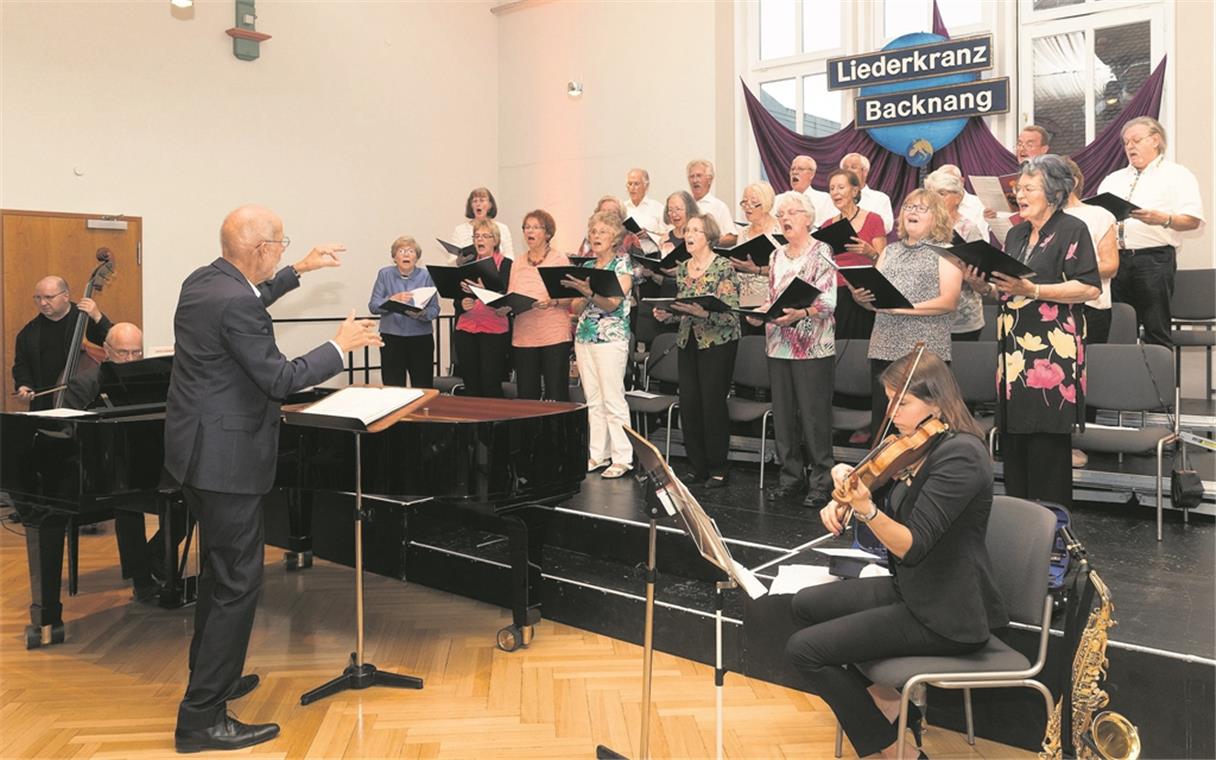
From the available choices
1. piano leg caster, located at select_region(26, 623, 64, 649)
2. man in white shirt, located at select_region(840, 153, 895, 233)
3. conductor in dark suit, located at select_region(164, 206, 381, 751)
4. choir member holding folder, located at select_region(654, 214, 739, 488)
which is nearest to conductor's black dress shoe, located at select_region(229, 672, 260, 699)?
conductor in dark suit, located at select_region(164, 206, 381, 751)

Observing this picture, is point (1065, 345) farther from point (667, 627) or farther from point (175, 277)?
point (175, 277)

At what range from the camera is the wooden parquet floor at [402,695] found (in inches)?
128

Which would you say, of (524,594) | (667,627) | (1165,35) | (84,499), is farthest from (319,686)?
(1165,35)

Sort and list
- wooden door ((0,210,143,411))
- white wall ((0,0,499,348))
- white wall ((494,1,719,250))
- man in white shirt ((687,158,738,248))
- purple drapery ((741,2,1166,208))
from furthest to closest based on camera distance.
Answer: white wall ((494,1,719,250))
white wall ((0,0,499,348))
wooden door ((0,210,143,411))
purple drapery ((741,2,1166,208))
man in white shirt ((687,158,738,248))

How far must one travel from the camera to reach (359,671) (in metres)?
3.76

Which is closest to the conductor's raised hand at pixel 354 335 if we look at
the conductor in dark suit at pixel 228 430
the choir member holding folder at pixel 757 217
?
the conductor in dark suit at pixel 228 430

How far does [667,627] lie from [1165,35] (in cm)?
624

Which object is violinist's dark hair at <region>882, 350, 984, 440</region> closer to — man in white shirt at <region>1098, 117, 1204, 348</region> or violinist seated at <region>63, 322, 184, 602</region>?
man in white shirt at <region>1098, 117, 1204, 348</region>

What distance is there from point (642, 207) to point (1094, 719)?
570 centimetres

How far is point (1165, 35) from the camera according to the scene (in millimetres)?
7391

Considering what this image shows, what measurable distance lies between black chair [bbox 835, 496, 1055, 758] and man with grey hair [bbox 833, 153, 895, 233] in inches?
146

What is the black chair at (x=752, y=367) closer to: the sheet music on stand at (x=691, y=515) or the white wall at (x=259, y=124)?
the sheet music on stand at (x=691, y=515)

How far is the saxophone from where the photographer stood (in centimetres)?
274

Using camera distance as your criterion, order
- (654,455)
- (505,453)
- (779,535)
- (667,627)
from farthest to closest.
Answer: (779,535)
(667,627)
(505,453)
(654,455)
